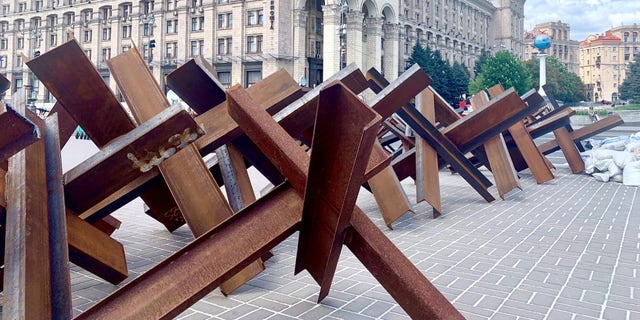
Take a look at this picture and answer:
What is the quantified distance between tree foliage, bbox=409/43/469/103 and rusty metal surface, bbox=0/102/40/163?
181 feet

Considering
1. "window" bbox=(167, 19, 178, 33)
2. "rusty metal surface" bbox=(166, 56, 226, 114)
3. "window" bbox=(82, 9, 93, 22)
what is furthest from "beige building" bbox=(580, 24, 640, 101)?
"rusty metal surface" bbox=(166, 56, 226, 114)

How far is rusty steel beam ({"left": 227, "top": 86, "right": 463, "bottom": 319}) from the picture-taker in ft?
6.40

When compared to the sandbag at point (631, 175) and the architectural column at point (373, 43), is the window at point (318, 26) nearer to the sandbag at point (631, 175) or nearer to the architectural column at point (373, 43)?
the architectural column at point (373, 43)

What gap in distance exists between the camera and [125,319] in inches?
72.1

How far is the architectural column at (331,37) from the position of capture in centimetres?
4434

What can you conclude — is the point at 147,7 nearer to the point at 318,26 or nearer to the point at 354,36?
the point at 318,26

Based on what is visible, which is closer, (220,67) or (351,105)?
(351,105)

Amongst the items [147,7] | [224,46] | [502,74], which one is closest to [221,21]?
[224,46]

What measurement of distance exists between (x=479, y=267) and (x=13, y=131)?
3441 millimetres

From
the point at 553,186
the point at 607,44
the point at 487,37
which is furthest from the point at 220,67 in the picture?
the point at 607,44

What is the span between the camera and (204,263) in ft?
6.39

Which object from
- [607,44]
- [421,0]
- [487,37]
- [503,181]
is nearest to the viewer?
[503,181]

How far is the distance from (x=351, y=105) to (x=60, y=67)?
1884 millimetres

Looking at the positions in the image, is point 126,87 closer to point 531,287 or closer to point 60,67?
point 60,67
